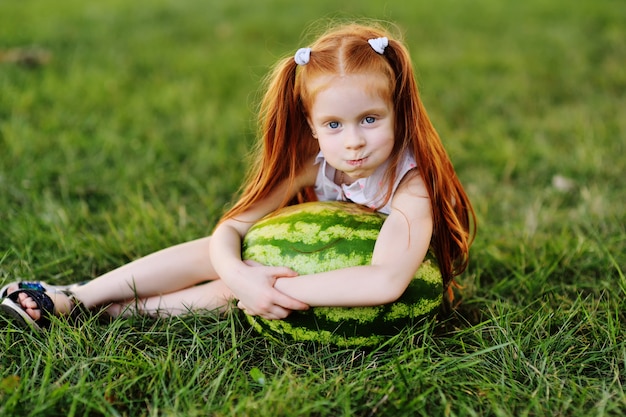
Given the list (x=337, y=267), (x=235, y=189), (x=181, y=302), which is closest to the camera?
(x=337, y=267)

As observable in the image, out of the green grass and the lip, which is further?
the lip

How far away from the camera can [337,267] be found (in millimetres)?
2654

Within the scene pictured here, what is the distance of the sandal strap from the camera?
111 inches

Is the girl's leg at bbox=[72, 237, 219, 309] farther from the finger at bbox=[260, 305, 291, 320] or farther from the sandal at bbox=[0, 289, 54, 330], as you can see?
the finger at bbox=[260, 305, 291, 320]

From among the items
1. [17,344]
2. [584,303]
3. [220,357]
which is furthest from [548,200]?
[17,344]

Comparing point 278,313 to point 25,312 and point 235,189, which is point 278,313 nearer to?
point 25,312

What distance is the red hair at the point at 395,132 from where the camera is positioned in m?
2.64

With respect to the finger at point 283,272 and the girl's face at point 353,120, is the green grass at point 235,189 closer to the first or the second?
the finger at point 283,272

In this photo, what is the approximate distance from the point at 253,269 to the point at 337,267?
1.12ft

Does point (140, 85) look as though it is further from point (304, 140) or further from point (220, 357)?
point (220, 357)

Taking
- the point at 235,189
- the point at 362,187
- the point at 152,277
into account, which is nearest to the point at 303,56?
the point at 362,187

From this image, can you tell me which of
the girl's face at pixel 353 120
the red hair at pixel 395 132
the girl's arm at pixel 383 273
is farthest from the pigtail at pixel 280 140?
the girl's arm at pixel 383 273

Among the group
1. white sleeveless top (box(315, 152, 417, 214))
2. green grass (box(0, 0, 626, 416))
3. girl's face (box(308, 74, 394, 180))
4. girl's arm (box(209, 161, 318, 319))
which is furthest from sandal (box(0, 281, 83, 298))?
girl's face (box(308, 74, 394, 180))

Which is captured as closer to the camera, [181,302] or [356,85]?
[356,85]
